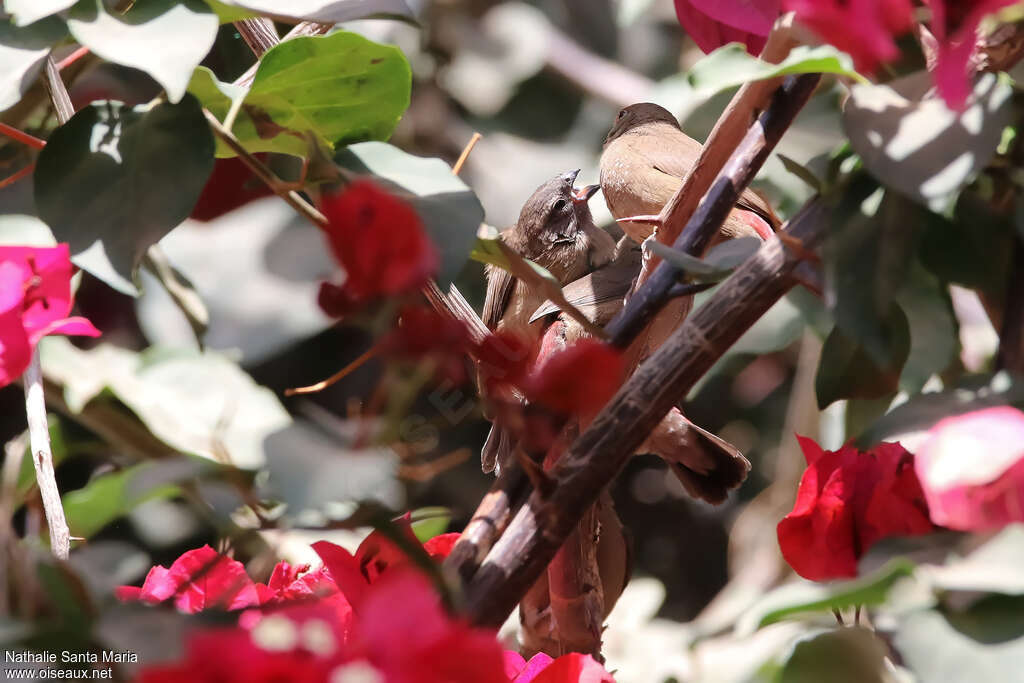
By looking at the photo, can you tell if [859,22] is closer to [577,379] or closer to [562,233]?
[577,379]

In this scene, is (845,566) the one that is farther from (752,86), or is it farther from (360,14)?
(360,14)

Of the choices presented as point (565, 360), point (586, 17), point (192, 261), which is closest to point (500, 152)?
point (586, 17)

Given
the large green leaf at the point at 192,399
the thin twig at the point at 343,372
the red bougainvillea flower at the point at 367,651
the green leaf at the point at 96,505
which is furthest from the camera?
the large green leaf at the point at 192,399

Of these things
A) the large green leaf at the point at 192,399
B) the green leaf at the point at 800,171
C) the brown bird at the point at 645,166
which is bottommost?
the brown bird at the point at 645,166

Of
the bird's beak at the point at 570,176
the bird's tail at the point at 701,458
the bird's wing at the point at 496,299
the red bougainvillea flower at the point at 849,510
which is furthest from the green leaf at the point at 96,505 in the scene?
the bird's beak at the point at 570,176

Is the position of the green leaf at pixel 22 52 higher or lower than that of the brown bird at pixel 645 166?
higher

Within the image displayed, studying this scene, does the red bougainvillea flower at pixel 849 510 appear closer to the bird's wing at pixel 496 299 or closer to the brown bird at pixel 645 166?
the brown bird at pixel 645 166

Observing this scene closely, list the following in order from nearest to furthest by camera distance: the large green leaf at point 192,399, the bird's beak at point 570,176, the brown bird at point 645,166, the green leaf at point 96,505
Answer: the green leaf at point 96,505, the large green leaf at point 192,399, the brown bird at point 645,166, the bird's beak at point 570,176
